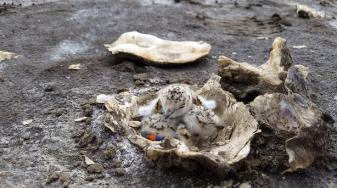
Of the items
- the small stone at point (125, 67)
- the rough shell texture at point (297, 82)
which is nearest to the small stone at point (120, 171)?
the rough shell texture at point (297, 82)

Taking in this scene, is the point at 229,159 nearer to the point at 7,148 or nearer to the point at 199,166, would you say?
the point at 199,166

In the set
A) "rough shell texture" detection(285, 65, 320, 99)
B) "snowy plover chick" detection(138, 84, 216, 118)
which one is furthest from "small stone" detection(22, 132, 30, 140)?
"rough shell texture" detection(285, 65, 320, 99)

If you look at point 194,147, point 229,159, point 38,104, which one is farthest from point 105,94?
point 229,159

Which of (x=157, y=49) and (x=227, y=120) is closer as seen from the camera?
(x=227, y=120)

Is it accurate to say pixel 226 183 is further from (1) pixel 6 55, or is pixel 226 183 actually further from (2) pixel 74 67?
(1) pixel 6 55

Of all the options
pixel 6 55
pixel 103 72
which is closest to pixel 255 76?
pixel 103 72
